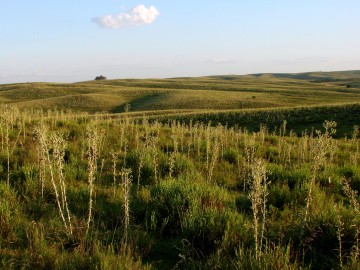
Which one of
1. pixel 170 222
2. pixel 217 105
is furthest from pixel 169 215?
pixel 217 105

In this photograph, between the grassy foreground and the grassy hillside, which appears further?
the grassy hillside

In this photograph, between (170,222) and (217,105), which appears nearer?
(170,222)

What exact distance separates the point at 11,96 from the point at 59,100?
15629 mm

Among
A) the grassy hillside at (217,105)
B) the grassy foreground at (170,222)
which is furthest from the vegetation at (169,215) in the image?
the grassy hillside at (217,105)

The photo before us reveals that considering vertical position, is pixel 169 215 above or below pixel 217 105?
above

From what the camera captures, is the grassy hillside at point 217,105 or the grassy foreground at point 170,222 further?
the grassy hillside at point 217,105

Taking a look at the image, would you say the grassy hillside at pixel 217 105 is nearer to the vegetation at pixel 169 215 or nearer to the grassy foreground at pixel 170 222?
the vegetation at pixel 169 215

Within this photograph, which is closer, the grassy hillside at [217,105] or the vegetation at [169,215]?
the vegetation at [169,215]

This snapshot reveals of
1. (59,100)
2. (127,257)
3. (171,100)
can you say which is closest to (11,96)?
(59,100)

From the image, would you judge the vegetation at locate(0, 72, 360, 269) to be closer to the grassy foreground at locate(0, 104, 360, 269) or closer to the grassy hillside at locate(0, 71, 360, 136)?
the grassy foreground at locate(0, 104, 360, 269)

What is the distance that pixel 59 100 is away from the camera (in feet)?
204

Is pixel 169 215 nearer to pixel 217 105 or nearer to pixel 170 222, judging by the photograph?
pixel 170 222

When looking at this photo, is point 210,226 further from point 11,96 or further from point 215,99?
point 11,96

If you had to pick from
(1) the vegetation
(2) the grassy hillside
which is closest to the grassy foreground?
(1) the vegetation
